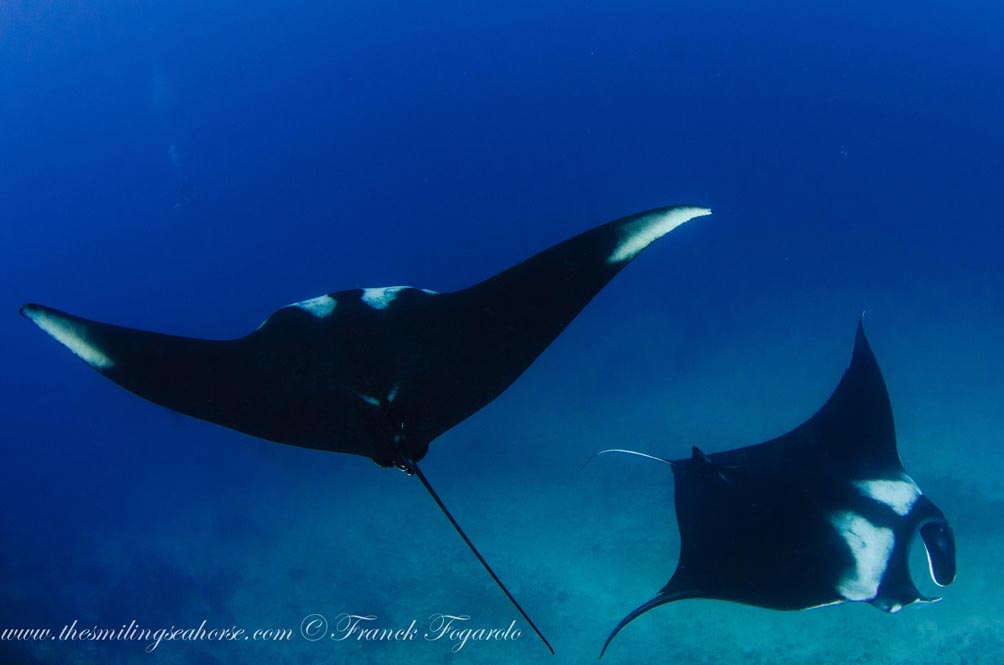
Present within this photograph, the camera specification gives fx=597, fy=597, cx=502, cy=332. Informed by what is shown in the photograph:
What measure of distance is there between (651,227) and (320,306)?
125 cm

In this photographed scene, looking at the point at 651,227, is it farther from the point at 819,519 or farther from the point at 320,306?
the point at 819,519

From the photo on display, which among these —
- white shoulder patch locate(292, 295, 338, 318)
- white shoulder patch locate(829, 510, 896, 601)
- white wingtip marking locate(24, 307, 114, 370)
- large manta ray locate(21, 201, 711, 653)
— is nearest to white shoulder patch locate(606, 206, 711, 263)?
large manta ray locate(21, 201, 711, 653)

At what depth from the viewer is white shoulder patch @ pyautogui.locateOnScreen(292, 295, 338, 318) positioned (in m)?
2.25

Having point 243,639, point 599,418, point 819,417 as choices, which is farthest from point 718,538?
point 243,639

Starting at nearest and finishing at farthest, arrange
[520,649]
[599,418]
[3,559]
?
1. [520,649]
2. [599,418]
3. [3,559]

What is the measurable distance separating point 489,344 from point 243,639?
7724 millimetres

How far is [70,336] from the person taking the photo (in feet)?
6.33

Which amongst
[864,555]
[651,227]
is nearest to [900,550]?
[864,555]

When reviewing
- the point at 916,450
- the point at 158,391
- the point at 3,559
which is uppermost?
the point at 158,391

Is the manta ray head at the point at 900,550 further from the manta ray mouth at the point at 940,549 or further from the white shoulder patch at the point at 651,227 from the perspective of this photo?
the white shoulder patch at the point at 651,227

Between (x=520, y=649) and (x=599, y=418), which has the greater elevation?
(x=599, y=418)

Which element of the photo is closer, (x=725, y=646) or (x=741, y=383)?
(x=725, y=646)

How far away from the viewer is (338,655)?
7.40 meters

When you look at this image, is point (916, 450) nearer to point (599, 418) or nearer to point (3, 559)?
point (599, 418)
